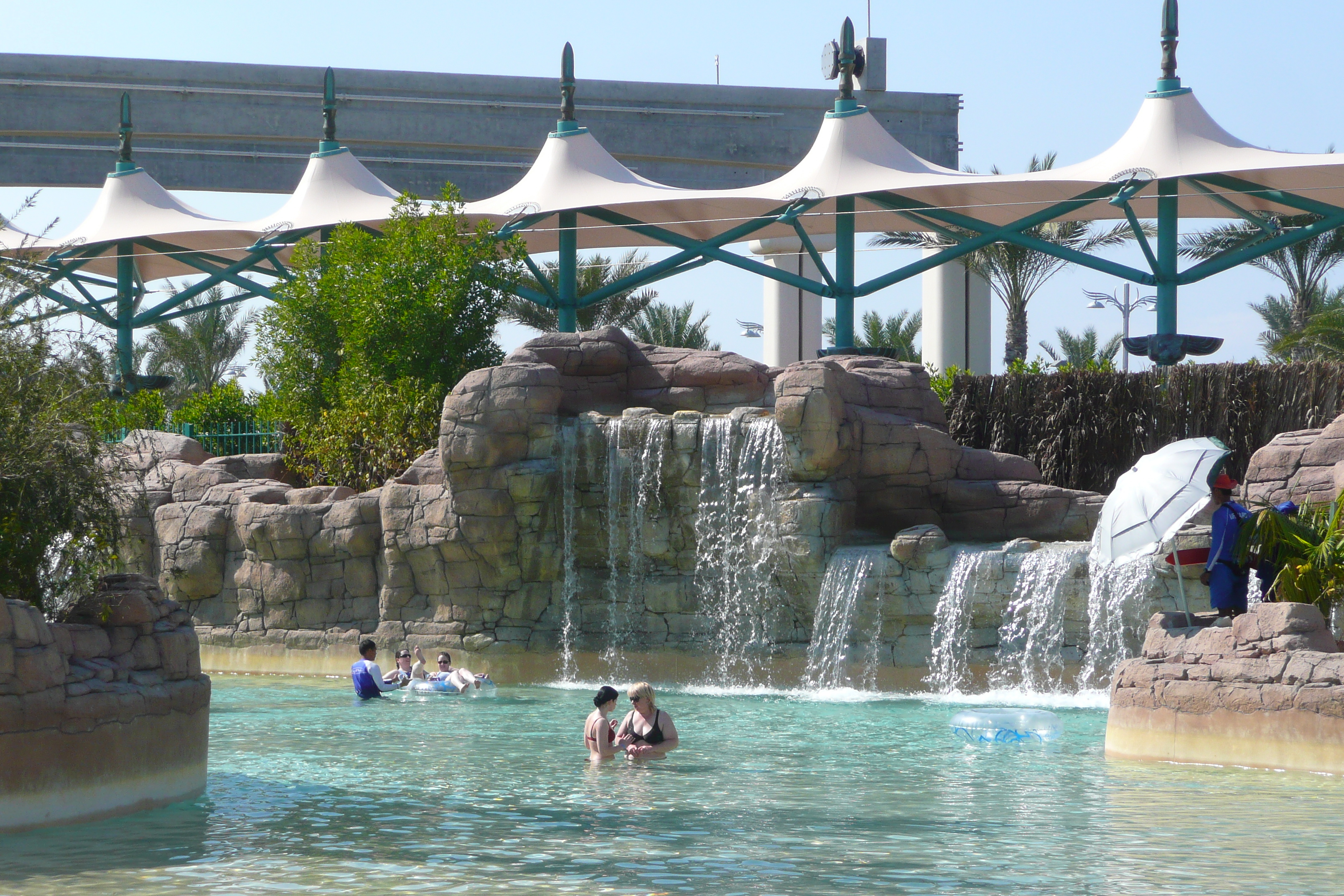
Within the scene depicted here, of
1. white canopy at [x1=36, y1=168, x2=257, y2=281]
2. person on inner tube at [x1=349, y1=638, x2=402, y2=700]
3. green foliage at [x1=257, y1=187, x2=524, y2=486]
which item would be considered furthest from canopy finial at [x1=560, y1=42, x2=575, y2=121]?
person on inner tube at [x1=349, y1=638, x2=402, y2=700]

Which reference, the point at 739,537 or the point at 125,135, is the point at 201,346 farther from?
the point at 739,537

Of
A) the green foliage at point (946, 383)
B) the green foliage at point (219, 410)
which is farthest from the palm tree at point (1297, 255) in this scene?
the green foliage at point (219, 410)

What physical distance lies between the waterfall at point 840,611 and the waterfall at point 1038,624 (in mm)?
1388

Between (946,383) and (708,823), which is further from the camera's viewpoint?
(946,383)

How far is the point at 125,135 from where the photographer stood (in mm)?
27625

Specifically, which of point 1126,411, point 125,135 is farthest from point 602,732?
point 125,135

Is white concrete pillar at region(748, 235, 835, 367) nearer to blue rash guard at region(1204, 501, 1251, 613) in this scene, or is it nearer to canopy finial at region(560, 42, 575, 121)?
canopy finial at region(560, 42, 575, 121)

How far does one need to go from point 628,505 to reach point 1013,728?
6.62 m

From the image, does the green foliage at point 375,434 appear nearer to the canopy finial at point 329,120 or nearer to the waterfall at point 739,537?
the waterfall at point 739,537

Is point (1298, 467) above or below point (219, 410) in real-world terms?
below

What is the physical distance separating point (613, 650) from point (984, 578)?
4543mm

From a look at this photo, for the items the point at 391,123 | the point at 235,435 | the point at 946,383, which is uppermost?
the point at 391,123

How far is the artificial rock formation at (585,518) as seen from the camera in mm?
16688

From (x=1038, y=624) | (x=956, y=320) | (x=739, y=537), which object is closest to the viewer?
(x=1038, y=624)
